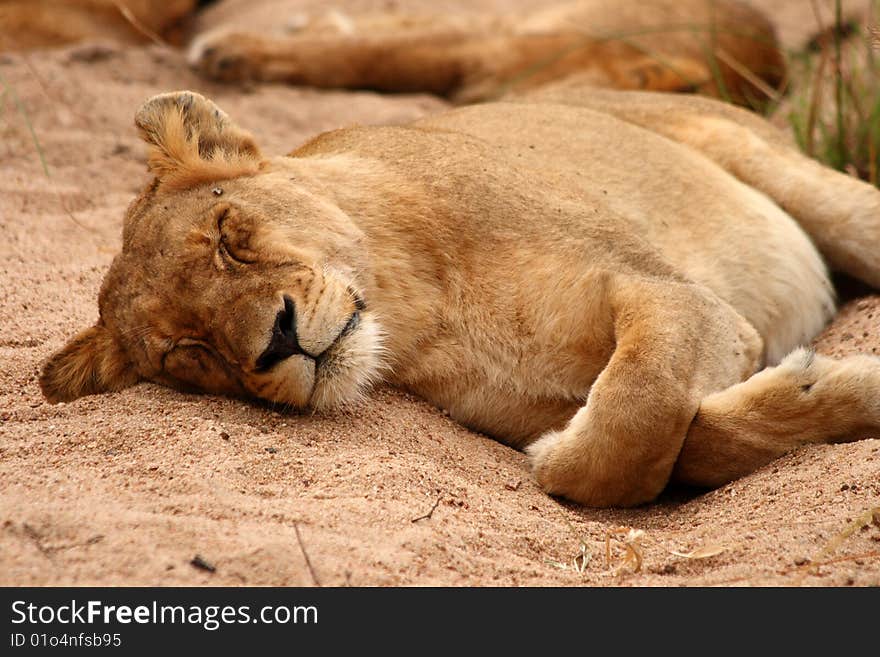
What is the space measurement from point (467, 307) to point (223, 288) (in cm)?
78

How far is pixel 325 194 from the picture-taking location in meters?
3.96

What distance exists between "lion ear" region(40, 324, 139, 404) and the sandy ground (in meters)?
0.10

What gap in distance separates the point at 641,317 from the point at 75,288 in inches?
88.4

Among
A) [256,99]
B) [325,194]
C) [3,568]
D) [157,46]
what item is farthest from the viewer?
[157,46]

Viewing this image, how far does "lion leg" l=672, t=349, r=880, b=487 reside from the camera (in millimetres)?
3590

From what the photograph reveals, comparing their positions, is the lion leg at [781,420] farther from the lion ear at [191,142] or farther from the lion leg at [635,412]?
the lion ear at [191,142]

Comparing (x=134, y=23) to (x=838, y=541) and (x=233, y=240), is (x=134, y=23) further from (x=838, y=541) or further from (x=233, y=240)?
(x=838, y=541)

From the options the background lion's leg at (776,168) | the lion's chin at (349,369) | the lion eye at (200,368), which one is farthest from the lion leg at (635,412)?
the background lion's leg at (776,168)

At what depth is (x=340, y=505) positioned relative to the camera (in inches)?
121

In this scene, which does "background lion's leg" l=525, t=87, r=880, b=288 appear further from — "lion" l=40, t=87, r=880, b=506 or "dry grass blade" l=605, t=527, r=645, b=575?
"dry grass blade" l=605, t=527, r=645, b=575

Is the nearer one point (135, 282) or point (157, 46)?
point (135, 282)

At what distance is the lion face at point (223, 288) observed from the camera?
3455 millimetres
